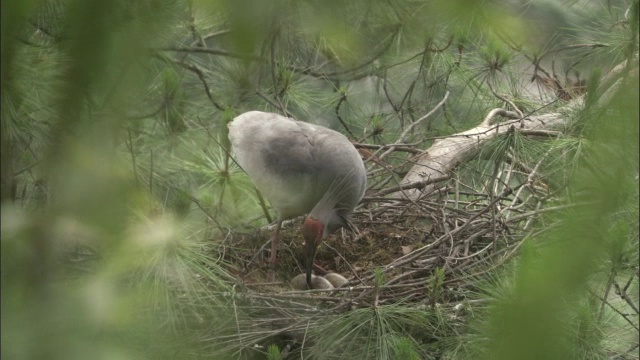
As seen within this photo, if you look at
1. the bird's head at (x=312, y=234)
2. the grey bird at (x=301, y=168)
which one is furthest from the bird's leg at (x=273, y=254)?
the bird's head at (x=312, y=234)

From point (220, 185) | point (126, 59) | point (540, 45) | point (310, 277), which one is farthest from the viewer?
point (540, 45)

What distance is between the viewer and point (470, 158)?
443cm

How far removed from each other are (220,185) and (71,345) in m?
3.33

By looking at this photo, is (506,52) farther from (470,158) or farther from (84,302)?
(84,302)

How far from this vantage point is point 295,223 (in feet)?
14.4

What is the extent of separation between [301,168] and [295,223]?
66 centimetres

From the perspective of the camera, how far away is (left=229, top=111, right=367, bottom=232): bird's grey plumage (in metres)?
3.75

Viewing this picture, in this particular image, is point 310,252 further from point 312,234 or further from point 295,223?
point 295,223

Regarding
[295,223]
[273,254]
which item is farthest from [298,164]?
[295,223]

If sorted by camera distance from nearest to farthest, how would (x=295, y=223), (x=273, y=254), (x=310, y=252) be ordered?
(x=310, y=252) → (x=273, y=254) → (x=295, y=223)

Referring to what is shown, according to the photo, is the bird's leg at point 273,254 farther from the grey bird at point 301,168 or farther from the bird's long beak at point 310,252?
the bird's long beak at point 310,252

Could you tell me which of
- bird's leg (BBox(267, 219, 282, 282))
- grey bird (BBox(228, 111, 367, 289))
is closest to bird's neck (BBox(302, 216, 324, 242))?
grey bird (BBox(228, 111, 367, 289))

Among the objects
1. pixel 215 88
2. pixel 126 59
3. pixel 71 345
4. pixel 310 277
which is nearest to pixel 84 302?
pixel 71 345

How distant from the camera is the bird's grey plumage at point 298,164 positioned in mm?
3752
